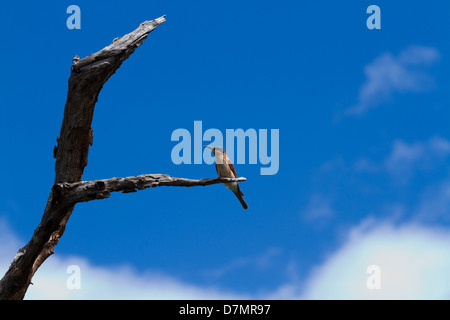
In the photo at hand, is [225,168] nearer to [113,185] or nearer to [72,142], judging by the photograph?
[113,185]

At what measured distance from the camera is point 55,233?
9234mm

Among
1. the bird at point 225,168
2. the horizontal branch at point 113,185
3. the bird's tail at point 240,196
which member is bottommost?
the horizontal branch at point 113,185

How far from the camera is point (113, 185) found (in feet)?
26.8

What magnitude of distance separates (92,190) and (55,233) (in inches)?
68.7

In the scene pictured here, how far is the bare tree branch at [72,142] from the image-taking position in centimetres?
848

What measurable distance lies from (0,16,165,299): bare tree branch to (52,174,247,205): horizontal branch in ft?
0.76

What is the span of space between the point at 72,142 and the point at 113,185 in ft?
4.56

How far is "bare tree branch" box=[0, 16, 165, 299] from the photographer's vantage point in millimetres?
8484

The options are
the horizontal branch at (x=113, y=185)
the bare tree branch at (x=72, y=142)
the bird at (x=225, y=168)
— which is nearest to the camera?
the horizontal branch at (x=113, y=185)

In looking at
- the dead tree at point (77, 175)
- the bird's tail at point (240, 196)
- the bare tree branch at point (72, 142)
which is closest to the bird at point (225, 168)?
the bird's tail at point (240, 196)

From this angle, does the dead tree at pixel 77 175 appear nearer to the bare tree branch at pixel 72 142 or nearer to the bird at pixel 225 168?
the bare tree branch at pixel 72 142

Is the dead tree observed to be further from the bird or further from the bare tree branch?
the bird
